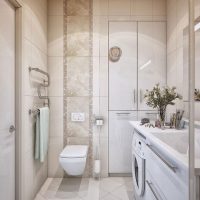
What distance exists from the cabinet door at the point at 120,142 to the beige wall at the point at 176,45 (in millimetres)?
663

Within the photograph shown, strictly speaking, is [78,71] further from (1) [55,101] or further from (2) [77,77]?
(1) [55,101]

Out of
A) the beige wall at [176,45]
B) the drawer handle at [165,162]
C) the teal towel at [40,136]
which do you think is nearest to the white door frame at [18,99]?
the teal towel at [40,136]

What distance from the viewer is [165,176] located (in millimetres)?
1167

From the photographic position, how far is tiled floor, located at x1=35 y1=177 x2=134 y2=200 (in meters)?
2.24

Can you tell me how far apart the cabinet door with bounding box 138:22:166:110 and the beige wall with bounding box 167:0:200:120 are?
0.10 m

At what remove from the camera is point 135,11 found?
2783 millimetres

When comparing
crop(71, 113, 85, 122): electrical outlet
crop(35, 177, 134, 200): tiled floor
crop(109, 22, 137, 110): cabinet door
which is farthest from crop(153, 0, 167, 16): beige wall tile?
crop(35, 177, 134, 200): tiled floor

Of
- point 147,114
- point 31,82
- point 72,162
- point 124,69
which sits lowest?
point 72,162

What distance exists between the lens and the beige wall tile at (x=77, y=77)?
2805 millimetres

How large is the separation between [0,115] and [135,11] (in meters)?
2.30

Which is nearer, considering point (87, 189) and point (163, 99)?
point (163, 99)

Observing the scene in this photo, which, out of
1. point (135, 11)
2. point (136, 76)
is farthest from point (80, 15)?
point (136, 76)

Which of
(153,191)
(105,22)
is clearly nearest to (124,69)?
(105,22)

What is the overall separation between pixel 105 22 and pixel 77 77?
90 centimetres
